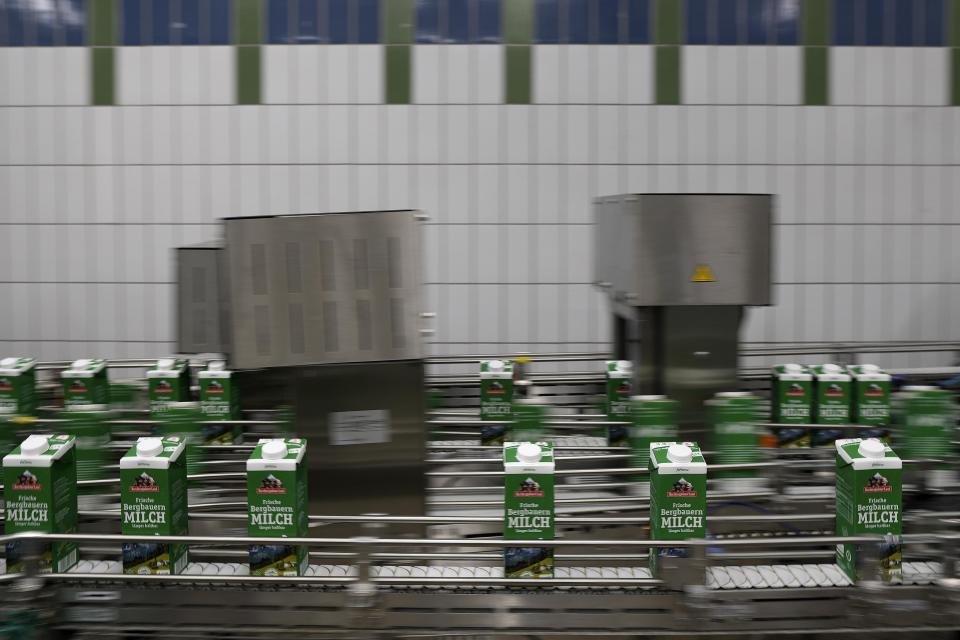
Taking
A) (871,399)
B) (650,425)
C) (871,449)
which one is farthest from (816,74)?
(871,449)

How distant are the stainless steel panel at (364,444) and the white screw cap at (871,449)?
1589 millimetres

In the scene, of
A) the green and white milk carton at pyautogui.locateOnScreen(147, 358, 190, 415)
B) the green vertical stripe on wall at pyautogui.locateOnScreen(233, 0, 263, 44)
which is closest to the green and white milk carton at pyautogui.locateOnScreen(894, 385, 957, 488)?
the green and white milk carton at pyautogui.locateOnScreen(147, 358, 190, 415)

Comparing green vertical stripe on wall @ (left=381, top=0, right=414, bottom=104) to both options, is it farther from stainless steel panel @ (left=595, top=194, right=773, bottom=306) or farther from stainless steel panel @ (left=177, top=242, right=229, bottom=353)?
stainless steel panel @ (left=595, top=194, right=773, bottom=306)

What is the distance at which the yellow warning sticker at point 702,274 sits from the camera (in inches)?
166

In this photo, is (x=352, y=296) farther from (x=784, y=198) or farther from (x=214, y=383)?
(x=784, y=198)

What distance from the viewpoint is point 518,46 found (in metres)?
8.45

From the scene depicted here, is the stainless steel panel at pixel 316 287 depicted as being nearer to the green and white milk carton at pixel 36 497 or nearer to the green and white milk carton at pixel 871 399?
the green and white milk carton at pixel 36 497

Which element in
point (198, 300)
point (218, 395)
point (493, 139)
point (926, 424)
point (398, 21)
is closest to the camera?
point (926, 424)

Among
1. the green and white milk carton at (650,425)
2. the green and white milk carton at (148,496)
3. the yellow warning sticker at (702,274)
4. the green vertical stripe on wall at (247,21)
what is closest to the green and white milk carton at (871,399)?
the yellow warning sticker at (702,274)

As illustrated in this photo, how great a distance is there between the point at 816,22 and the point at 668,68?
5.05ft

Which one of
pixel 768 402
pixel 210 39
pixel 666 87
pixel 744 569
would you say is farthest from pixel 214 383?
pixel 666 87

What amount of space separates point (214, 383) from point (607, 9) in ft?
19.3

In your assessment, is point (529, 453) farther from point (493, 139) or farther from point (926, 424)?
point (493, 139)

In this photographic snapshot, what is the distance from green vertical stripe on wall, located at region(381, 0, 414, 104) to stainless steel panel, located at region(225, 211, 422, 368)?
219 inches
